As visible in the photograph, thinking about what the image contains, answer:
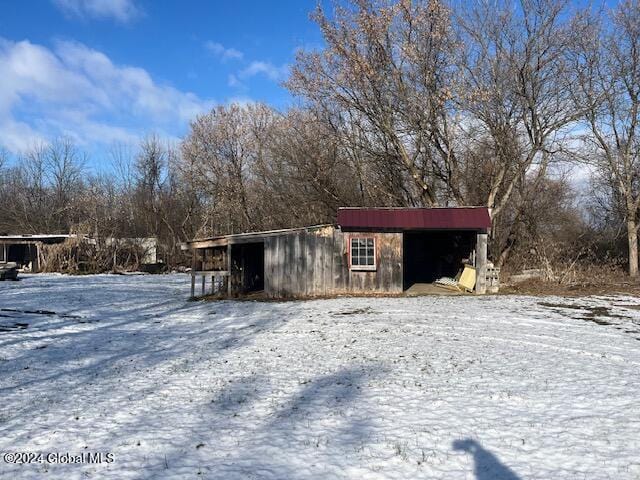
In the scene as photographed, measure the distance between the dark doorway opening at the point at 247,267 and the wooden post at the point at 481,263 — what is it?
7.96 metres

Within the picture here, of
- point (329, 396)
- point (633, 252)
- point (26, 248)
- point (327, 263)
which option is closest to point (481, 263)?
point (327, 263)

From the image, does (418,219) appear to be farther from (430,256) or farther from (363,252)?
(430,256)

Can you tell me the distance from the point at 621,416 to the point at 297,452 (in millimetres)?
3552

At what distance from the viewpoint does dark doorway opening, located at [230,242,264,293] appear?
1891 cm

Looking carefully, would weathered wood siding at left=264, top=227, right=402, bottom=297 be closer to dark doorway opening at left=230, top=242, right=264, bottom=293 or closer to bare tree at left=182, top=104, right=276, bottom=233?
dark doorway opening at left=230, top=242, right=264, bottom=293

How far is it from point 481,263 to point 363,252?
414 centimetres

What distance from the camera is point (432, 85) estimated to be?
23406 mm

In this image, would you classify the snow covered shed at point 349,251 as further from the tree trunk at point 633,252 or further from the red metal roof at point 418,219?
the tree trunk at point 633,252

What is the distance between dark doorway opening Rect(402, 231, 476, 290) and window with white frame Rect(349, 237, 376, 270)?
201 inches

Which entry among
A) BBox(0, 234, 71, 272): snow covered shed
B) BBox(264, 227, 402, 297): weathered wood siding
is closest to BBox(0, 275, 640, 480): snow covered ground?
BBox(264, 227, 402, 297): weathered wood siding

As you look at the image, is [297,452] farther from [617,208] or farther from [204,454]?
[617,208]

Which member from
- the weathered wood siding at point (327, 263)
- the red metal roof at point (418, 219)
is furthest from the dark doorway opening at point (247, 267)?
the red metal roof at point (418, 219)

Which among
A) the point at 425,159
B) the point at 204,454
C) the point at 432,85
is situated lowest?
the point at 204,454

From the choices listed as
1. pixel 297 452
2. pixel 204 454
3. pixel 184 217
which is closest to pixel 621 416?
pixel 297 452
